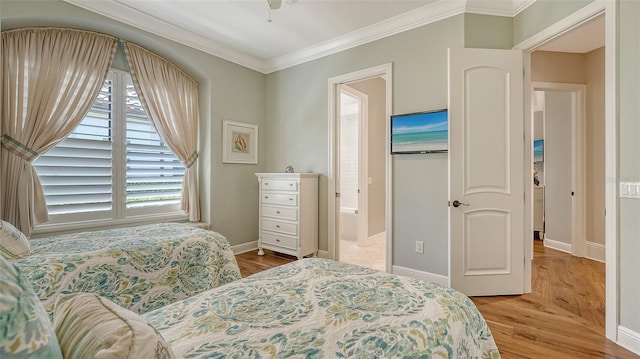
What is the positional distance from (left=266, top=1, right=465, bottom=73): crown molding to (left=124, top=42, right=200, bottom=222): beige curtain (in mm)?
1322

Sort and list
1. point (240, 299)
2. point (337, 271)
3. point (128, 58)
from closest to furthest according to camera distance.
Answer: point (240, 299), point (337, 271), point (128, 58)

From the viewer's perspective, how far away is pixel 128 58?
3281 millimetres

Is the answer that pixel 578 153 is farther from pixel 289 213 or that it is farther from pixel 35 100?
pixel 35 100

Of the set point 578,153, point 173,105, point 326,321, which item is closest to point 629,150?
point 326,321

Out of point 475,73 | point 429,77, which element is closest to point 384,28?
point 429,77

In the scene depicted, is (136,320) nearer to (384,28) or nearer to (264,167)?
(384,28)

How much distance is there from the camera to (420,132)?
3035mm

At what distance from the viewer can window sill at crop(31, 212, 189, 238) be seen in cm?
278

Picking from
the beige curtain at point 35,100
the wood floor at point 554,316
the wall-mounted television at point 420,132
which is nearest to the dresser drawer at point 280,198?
the wood floor at point 554,316

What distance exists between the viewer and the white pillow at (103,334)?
0.62 m

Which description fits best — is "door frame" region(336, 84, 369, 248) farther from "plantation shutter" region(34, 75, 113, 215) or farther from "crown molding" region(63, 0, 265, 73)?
"plantation shutter" region(34, 75, 113, 215)

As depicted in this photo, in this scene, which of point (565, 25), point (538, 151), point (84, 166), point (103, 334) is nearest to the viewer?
point (103, 334)

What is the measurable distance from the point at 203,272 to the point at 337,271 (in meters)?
1.16

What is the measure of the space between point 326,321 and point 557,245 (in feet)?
16.0
